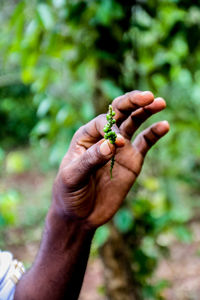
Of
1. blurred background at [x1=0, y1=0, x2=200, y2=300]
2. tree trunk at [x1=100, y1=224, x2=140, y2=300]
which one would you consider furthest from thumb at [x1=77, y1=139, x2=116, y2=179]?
tree trunk at [x1=100, y1=224, x2=140, y2=300]

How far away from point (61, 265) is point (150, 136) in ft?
1.52

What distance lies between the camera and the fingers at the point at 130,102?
0.93m

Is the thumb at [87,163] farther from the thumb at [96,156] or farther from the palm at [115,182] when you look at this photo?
A: the palm at [115,182]

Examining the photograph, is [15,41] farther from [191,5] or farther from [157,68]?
[191,5]

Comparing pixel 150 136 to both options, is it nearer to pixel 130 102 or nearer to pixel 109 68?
pixel 130 102

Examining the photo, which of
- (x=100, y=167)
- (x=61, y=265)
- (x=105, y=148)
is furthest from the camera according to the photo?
(x=61, y=265)

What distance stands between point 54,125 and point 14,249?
10.8 feet

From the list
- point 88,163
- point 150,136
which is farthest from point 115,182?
point 88,163

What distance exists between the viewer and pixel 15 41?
1.56 meters

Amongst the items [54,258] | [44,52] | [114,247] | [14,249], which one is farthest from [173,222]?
[14,249]

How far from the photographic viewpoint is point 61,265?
3.40 ft

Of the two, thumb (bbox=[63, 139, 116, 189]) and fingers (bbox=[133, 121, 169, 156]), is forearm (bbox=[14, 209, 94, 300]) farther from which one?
fingers (bbox=[133, 121, 169, 156])

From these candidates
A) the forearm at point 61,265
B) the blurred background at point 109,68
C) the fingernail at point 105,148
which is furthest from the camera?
the blurred background at point 109,68

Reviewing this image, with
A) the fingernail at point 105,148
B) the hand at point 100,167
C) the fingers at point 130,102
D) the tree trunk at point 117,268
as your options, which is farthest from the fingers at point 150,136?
the tree trunk at point 117,268
